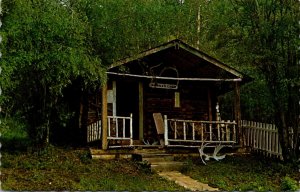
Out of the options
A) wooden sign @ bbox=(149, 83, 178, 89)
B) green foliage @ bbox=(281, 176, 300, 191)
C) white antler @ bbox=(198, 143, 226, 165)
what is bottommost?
green foliage @ bbox=(281, 176, 300, 191)

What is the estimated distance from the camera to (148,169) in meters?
12.7

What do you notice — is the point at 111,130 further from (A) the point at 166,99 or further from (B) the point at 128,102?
(A) the point at 166,99

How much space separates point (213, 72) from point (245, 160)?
3921mm

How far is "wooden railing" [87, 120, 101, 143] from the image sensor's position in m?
14.9

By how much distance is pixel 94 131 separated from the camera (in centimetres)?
1552

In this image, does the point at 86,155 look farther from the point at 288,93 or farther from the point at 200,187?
the point at 288,93

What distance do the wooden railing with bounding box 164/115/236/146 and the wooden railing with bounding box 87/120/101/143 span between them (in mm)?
2277


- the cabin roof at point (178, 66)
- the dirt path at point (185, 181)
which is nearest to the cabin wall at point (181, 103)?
the cabin roof at point (178, 66)

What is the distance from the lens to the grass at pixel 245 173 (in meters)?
10.9

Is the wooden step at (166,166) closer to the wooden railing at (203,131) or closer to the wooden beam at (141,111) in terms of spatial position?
the wooden railing at (203,131)

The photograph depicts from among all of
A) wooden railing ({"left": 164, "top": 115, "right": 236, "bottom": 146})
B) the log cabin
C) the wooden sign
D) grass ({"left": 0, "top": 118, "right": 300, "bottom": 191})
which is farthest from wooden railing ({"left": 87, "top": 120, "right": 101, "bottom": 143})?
the wooden sign

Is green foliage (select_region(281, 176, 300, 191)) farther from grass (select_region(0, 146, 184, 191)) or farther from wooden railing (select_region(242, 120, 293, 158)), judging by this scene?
wooden railing (select_region(242, 120, 293, 158))

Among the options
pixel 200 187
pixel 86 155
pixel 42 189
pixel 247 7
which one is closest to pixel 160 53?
pixel 247 7

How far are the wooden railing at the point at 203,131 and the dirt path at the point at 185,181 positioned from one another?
207cm
